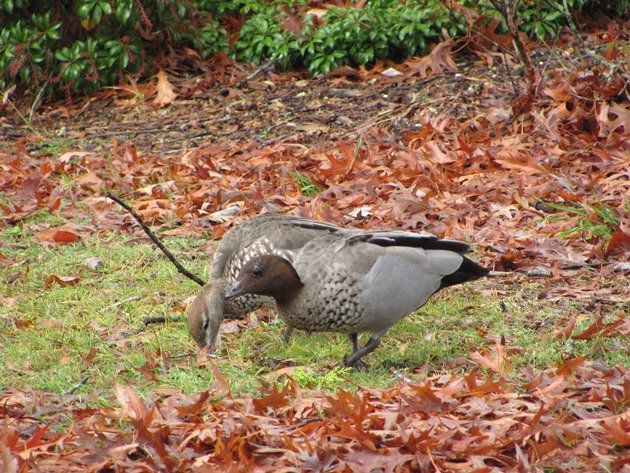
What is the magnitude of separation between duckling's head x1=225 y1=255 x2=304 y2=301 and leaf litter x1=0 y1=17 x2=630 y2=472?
24.6 inches

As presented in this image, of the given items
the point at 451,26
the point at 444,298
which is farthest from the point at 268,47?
the point at 444,298

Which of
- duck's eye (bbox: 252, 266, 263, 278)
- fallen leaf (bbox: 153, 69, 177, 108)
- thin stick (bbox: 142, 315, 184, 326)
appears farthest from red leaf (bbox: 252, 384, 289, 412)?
fallen leaf (bbox: 153, 69, 177, 108)

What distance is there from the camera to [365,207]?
25.2ft

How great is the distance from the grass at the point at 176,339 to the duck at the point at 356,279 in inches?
Result: 10.5

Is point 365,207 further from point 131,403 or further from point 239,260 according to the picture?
point 131,403

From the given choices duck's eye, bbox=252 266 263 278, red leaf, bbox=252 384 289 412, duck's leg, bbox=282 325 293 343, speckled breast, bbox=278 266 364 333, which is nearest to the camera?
red leaf, bbox=252 384 289 412

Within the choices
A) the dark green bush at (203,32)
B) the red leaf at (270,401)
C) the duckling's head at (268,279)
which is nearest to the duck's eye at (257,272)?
the duckling's head at (268,279)

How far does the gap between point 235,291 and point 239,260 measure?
577 millimetres

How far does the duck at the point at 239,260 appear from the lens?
224 inches

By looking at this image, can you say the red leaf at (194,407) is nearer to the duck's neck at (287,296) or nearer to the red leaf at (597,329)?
the duck's neck at (287,296)

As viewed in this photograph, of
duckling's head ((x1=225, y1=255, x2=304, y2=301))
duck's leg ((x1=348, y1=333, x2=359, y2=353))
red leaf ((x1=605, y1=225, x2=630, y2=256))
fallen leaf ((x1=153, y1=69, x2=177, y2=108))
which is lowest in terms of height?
fallen leaf ((x1=153, y1=69, x2=177, y2=108))

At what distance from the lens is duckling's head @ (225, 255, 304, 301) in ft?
17.8

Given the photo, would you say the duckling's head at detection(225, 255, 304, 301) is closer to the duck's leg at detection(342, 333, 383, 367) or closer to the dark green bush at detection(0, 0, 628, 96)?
the duck's leg at detection(342, 333, 383, 367)

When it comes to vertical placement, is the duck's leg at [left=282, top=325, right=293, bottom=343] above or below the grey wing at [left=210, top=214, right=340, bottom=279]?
below
